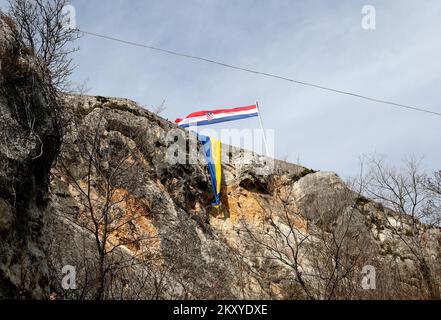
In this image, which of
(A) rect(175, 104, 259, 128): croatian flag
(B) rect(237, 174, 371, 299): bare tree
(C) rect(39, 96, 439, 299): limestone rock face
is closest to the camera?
(C) rect(39, 96, 439, 299): limestone rock face

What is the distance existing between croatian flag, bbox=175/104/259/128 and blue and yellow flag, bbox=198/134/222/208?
2.94 ft

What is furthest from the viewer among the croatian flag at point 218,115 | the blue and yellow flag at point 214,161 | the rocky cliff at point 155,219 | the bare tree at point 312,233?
the croatian flag at point 218,115

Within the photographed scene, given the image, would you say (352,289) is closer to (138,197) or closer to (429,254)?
(429,254)

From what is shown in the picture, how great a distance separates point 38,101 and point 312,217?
13546 millimetres

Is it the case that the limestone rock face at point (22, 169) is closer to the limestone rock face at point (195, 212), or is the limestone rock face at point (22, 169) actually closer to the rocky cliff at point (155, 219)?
the rocky cliff at point (155, 219)

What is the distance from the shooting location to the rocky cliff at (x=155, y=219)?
26.4 feet

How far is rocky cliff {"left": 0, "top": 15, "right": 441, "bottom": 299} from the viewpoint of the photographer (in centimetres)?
804

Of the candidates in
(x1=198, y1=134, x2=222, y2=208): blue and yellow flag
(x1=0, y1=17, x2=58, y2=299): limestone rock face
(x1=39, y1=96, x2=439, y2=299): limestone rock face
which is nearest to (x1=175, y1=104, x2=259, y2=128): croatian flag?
(x1=198, y1=134, x2=222, y2=208): blue and yellow flag

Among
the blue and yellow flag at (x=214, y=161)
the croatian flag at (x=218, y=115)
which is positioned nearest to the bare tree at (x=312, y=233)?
the blue and yellow flag at (x=214, y=161)

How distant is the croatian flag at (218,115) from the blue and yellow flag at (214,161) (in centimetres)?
90

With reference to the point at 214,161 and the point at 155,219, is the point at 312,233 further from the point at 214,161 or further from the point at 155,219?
the point at 214,161

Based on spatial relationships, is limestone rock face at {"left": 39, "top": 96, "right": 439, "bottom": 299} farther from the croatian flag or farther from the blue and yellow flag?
the croatian flag
